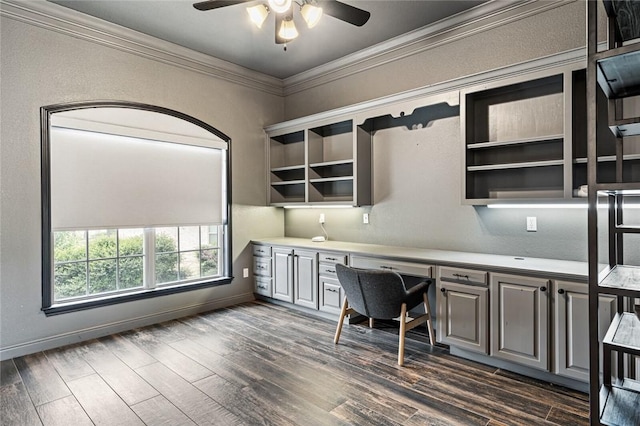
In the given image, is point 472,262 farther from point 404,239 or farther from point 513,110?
point 513,110

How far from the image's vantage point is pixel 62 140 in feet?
11.1

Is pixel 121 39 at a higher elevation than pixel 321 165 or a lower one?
higher

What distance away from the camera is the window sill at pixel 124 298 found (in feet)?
11.1

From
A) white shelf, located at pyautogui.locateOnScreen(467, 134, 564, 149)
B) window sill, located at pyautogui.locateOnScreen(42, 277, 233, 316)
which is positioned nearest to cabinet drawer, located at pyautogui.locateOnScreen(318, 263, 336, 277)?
window sill, located at pyautogui.locateOnScreen(42, 277, 233, 316)

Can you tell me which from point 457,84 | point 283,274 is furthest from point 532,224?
point 283,274

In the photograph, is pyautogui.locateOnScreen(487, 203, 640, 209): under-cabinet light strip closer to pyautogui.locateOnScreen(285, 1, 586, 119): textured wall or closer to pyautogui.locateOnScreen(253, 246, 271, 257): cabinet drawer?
pyautogui.locateOnScreen(285, 1, 586, 119): textured wall

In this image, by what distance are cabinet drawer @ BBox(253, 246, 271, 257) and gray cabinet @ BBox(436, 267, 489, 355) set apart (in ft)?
7.53

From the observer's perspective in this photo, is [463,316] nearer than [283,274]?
Answer: Yes

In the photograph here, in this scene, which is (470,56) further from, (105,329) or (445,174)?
(105,329)

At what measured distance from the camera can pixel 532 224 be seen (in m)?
3.08

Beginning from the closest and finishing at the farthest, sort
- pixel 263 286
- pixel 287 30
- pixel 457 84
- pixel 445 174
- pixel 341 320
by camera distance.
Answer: pixel 287 30 → pixel 457 84 → pixel 341 320 → pixel 445 174 → pixel 263 286

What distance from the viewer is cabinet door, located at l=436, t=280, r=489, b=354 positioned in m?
2.83

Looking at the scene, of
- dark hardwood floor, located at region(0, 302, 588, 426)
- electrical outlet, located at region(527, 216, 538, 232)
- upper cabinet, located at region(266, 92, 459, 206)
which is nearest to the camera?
dark hardwood floor, located at region(0, 302, 588, 426)

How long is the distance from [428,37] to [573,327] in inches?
116
